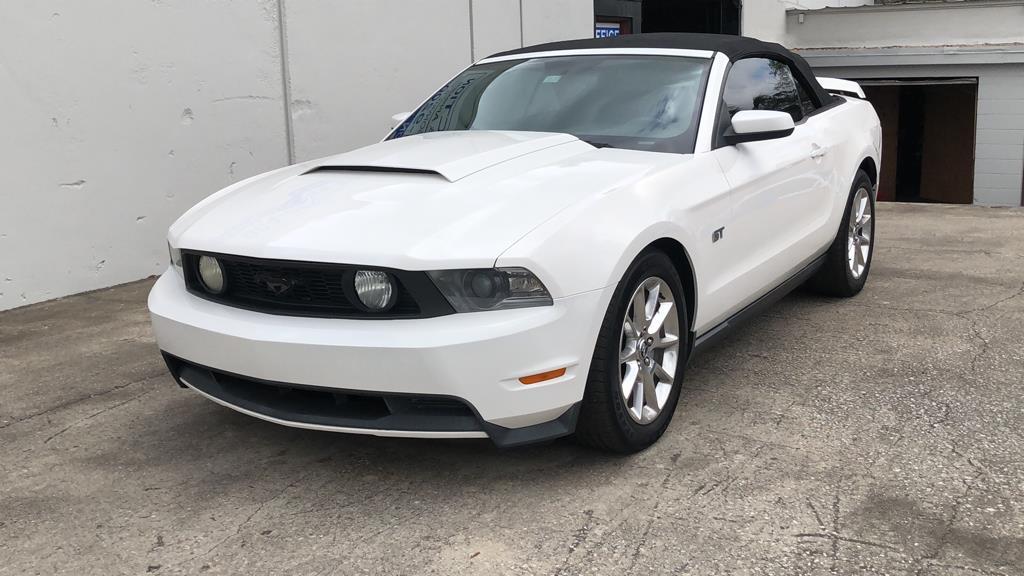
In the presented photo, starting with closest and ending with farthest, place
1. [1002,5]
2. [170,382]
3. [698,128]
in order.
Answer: [698,128]
[170,382]
[1002,5]

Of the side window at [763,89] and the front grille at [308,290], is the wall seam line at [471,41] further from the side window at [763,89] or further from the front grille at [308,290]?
the front grille at [308,290]

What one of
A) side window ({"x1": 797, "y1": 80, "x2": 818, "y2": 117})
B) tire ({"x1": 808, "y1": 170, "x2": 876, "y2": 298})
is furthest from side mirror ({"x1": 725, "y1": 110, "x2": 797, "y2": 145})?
tire ({"x1": 808, "y1": 170, "x2": 876, "y2": 298})

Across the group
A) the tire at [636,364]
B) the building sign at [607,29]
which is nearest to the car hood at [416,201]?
the tire at [636,364]

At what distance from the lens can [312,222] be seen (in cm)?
316

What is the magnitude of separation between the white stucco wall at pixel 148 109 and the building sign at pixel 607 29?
474 centimetres

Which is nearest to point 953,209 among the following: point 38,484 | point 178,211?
point 178,211

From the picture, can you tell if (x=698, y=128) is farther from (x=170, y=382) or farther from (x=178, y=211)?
(x=178, y=211)

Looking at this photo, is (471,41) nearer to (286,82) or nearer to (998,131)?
(286,82)

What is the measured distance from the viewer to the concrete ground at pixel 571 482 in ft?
9.08

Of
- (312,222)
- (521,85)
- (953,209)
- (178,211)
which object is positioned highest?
(521,85)

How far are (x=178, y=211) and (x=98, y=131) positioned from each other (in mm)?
840

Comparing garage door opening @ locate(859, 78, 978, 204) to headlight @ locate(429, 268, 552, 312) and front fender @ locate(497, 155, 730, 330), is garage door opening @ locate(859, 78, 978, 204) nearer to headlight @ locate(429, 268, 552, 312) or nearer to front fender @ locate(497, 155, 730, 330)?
front fender @ locate(497, 155, 730, 330)

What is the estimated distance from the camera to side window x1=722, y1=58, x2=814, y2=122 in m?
4.41

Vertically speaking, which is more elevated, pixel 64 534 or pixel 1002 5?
pixel 1002 5
